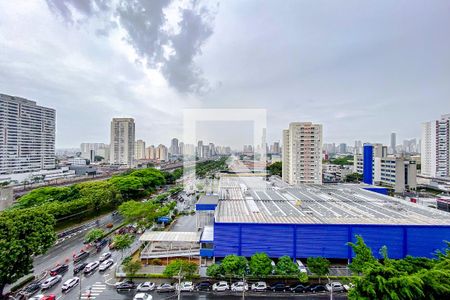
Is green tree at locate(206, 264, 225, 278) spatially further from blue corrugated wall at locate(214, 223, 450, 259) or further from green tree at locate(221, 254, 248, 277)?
blue corrugated wall at locate(214, 223, 450, 259)

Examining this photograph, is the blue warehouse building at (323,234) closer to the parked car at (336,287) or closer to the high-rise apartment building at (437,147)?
the parked car at (336,287)

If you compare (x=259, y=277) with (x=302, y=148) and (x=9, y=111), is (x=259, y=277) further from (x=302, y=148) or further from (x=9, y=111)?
(x=9, y=111)

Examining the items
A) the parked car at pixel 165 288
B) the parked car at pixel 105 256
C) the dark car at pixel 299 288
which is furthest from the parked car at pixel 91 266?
the dark car at pixel 299 288

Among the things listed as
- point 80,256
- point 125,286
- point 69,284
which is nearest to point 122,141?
point 80,256

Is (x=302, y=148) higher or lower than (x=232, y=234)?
higher

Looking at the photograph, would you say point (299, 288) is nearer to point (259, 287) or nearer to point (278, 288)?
point (278, 288)

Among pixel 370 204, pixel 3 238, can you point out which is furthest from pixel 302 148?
pixel 3 238
